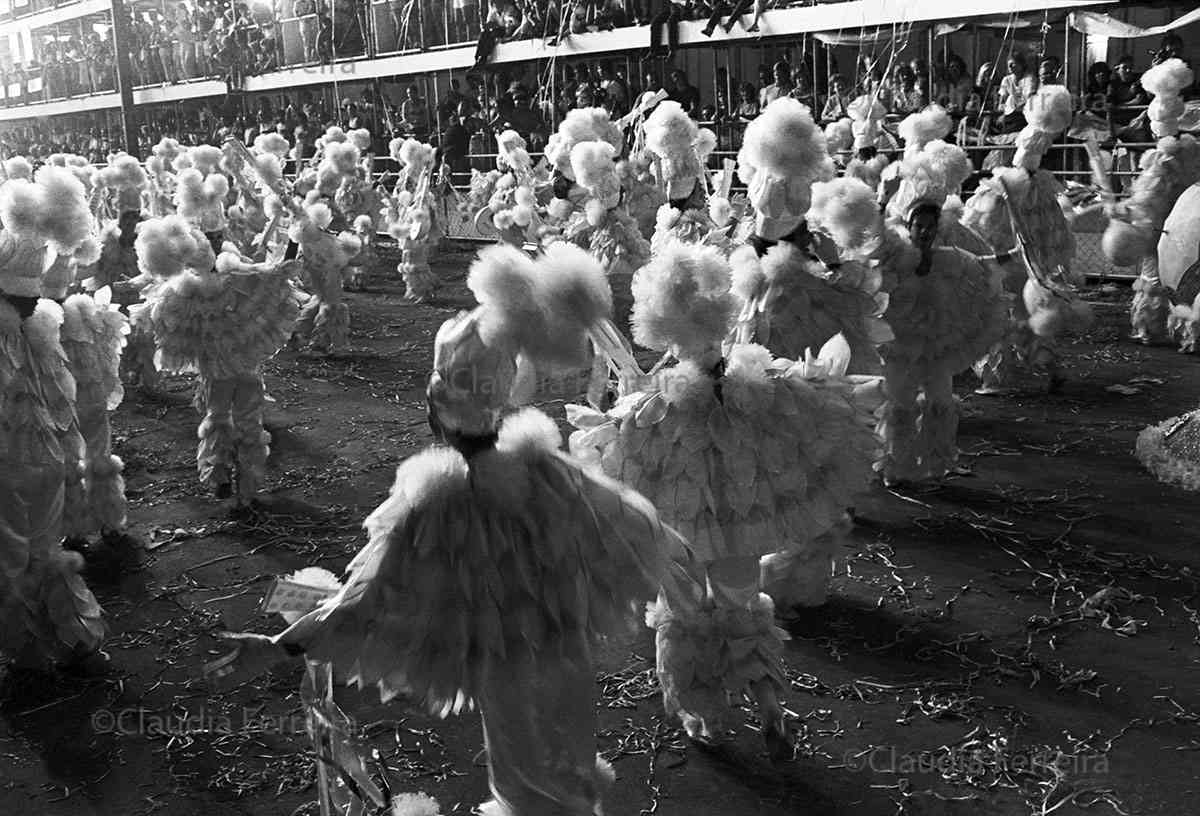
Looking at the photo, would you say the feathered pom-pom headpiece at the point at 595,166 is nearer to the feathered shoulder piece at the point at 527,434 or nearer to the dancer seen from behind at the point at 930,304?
the dancer seen from behind at the point at 930,304

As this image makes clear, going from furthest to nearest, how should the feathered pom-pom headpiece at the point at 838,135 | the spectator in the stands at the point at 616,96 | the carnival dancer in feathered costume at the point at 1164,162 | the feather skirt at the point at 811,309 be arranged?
1. the spectator in the stands at the point at 616,96
2. the feathered pom-pom headpiece at the point at 838,135
3. the carnival dancer in feathered costume at the point at 1164,162
4. the feather skirt at the point at 811,309

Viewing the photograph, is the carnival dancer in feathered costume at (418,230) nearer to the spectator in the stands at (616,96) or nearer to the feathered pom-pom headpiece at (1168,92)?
the spectator in the stands at (616,96)

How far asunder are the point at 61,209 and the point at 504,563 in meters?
3.02

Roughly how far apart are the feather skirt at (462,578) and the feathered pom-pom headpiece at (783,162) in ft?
7.56

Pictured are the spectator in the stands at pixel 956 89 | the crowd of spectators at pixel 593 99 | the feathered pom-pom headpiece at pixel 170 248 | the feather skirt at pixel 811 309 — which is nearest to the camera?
the feather skirt at pixel 811 309

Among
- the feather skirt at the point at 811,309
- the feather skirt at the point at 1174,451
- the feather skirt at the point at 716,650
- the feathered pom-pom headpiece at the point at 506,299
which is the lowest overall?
the feather skirt at the point at 1174,451

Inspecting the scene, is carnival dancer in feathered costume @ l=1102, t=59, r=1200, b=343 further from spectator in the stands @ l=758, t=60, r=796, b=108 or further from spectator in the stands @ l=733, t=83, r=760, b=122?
spectator in the stands @ l=733, t=83, r=760, b=122

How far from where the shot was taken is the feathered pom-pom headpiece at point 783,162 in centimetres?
445

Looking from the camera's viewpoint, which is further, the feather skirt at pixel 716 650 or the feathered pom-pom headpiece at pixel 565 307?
the feather skirt at pixel 716 650

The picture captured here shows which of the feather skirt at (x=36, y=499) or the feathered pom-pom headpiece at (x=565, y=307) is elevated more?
the feathered pom-pom headpiece at (x=565, y=307)

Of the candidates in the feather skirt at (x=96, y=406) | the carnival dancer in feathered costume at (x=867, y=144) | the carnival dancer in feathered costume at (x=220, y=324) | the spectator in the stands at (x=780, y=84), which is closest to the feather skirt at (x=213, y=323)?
the carnival dancer in feathered costume at (x=220, y=324)

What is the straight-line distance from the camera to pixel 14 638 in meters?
4.57

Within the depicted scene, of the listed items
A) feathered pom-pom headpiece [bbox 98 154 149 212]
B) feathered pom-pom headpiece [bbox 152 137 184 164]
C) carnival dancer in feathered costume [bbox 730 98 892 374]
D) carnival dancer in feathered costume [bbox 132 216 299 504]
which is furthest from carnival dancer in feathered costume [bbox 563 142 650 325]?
feathered pom-pom headpiece [bbox 152 137 184 164]

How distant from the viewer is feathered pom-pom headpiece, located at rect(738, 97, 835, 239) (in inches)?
175
